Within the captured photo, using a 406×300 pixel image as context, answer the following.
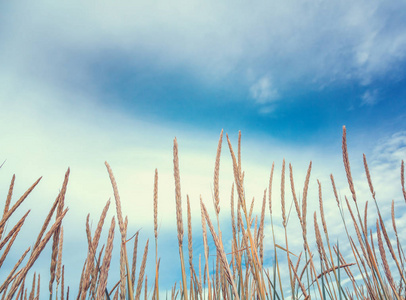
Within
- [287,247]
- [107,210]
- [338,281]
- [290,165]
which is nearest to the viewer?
[107,210]

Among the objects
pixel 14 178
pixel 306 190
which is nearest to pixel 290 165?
pixel 306 190

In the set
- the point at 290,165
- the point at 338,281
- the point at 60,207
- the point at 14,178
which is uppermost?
the point at 290,165

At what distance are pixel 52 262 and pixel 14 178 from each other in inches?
23.6

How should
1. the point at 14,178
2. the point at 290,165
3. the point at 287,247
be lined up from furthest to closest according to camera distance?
the point at 290,165, the point at 287,247, the point at 14,178

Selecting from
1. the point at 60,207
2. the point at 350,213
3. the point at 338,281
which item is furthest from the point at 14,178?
the point at 350,213

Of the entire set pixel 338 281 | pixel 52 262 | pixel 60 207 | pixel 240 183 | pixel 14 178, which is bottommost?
pixel 338 281

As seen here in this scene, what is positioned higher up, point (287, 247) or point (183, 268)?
point (287, 247)

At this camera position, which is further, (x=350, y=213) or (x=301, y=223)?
(x=350, y=213)

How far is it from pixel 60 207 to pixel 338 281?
1869mm

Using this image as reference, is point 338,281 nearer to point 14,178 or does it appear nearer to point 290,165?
point 290,165

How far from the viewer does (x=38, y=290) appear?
243 centimetres

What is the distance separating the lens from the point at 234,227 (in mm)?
2256

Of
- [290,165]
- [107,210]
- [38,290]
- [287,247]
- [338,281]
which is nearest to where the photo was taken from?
[107,210]

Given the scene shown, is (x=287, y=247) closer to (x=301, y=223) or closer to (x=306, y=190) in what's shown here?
(x=301, y=223)
